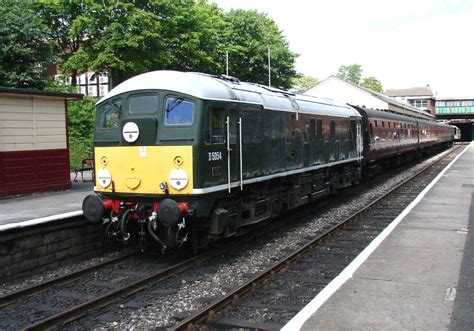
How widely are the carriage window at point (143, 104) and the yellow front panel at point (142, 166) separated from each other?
0.62 m

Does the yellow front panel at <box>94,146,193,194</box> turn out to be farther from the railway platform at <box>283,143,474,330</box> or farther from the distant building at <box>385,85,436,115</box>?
the distant building at <box>385,85,436,115</box>

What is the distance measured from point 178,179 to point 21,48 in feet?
58.3

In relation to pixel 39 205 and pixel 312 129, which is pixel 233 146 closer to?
pixel 312 129

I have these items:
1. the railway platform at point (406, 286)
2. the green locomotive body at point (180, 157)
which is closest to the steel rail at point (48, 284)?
the green locomotive body at point (180, 157)

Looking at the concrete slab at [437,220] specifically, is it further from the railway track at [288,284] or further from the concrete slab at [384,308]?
the concrete slab at [384,308]

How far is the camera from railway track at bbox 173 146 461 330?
19.4ft

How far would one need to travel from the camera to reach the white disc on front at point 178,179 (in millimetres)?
7727

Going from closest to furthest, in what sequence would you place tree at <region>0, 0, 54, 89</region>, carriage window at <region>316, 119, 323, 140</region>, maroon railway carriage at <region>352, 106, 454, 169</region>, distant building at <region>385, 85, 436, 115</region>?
carriage window at <region>316, 119, 323, 140</region>, maroon railway carriage at <region>352, 106, 454, 169</region>, tree at <region>0, 0, 54, 89</region>, distant building at <region>385, 85, 436, 115</region>

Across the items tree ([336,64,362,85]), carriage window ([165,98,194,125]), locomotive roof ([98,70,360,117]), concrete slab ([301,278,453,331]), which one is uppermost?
tree ([336,64,362,85])

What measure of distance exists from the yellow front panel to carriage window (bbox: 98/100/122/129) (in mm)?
423

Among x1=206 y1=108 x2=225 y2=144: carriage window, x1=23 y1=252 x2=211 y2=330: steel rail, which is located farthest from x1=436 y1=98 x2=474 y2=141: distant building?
x1=23 y1=252 x2=211 y2=330: steel rail

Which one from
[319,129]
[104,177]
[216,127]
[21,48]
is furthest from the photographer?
[21,48]

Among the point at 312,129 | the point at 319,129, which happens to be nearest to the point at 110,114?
the point at 312,129

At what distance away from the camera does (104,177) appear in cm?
855
